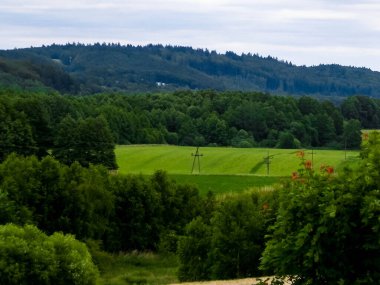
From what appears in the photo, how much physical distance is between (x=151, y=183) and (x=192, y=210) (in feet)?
14.2

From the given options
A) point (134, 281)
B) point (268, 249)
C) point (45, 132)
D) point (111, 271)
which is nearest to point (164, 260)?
point (111, 271)

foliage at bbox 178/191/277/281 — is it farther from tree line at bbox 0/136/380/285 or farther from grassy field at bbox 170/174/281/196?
grassy field at bbox 170/174/281/196

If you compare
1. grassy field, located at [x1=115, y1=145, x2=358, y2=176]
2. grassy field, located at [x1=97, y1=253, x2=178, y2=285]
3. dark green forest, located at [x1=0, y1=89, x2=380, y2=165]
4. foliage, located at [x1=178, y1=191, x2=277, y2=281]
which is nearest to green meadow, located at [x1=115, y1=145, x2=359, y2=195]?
grassy field, located at [x1=115, y1=145, x2=358, y2=176]

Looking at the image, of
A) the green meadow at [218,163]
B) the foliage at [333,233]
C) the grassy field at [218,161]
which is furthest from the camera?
the grassy field at [218,161]

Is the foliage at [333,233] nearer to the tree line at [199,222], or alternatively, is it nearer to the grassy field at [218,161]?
the tree line at [199,222]

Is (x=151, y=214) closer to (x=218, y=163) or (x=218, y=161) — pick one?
(x=218, y=163)

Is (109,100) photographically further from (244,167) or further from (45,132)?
(45,132)

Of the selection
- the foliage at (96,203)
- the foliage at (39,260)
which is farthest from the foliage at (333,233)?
the foliage at (96,203)

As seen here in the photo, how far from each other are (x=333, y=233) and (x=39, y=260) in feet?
74.0

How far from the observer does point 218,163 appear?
122 metres

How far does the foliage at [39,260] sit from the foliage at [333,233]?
20984 mm

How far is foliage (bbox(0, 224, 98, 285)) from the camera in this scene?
119 ft

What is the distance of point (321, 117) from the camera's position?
190500mm

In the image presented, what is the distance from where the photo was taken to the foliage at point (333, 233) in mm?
16625
